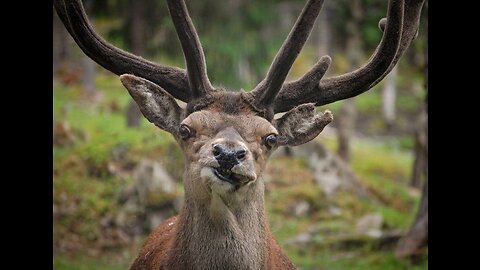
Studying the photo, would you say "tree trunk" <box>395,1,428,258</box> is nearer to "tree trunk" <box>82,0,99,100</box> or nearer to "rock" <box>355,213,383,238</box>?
"rock" <box>355,213,383,238</box>

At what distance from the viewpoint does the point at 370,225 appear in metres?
15.4

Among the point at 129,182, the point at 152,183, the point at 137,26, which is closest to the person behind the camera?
the point at 152,183

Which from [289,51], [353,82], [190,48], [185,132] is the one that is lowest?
[185,132]

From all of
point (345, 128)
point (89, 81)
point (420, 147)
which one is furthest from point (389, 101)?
point (420, 147)

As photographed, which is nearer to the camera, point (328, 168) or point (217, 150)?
point (217, 150)

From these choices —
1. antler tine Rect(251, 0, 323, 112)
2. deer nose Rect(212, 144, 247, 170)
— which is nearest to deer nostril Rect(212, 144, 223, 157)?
deer nose Rect(212, 144, 247, 170)

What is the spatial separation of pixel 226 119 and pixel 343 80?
1.22 m

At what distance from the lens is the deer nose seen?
5398 millimetres

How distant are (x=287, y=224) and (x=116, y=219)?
345 centimetres

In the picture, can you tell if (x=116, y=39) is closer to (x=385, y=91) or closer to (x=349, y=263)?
(x=349, y=263)

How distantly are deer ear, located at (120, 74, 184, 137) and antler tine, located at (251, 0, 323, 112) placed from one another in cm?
68

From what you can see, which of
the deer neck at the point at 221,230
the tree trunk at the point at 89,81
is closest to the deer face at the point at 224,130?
the deer neck at the point at 221,230

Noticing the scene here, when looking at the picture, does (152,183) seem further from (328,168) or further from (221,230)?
(221,230)
